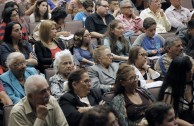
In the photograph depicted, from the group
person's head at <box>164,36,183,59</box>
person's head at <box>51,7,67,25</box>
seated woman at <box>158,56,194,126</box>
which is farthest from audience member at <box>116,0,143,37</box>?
seated woman at <box>158,56,194,126</box>

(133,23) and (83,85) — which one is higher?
(83,85)

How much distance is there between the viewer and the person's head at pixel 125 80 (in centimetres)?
433

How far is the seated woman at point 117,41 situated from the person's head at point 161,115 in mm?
2870

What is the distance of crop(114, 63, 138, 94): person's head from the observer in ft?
14.2

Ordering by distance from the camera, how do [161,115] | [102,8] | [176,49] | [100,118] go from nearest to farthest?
[100,118]
[161,115]
[176,49]
[102,8]

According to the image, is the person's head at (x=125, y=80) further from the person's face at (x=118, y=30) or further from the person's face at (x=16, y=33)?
the person's face at (x=118, y=30)

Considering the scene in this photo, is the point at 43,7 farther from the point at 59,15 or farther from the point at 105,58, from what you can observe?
the point at 105,58

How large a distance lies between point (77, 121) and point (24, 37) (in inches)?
95.9

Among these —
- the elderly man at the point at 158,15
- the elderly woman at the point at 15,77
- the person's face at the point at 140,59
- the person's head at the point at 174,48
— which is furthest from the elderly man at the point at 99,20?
the elderly woman at the point at 15,77

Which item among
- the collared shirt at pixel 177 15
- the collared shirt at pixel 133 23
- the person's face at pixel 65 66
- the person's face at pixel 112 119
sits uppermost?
the person's face at pixel 112 119

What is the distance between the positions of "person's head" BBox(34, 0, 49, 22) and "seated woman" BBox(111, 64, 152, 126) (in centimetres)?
296

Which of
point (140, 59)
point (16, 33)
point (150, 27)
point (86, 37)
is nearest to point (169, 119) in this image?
point (140, 59)

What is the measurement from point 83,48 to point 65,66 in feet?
4.50

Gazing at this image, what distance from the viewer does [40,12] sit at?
7.20m
